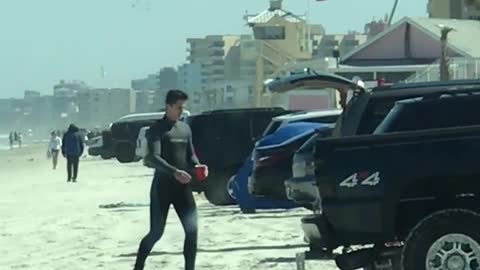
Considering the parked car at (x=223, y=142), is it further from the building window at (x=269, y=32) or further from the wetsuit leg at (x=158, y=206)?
the building window at (x=269, y=32)

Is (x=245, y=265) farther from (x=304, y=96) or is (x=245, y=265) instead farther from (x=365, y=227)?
(x=304, y=96)

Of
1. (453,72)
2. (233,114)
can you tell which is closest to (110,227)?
(233,114)

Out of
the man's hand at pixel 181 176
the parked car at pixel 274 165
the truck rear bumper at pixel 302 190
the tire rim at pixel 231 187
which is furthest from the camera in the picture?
the tire rim at pixel 231 187

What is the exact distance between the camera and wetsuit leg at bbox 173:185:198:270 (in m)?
12.3

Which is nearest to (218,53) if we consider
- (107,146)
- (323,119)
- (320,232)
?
(107,146)

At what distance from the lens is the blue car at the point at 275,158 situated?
17844 millimetres

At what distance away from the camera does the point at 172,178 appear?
12227 millimetres

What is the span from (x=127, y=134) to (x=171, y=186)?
3753 cm

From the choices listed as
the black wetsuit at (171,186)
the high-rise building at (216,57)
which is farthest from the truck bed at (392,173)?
the high-rise building at (216,57)

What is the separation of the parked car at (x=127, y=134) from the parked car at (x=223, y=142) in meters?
23.5

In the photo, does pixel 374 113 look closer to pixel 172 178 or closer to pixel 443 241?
pixel 172 178

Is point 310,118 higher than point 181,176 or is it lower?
higher

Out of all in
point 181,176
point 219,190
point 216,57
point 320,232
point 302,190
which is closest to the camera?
point 320,232

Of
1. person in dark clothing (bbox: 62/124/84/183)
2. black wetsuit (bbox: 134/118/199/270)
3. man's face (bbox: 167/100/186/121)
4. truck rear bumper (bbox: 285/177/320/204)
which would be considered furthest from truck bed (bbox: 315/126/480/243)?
person in dark clothing (bbox: 62/124/84/183)
